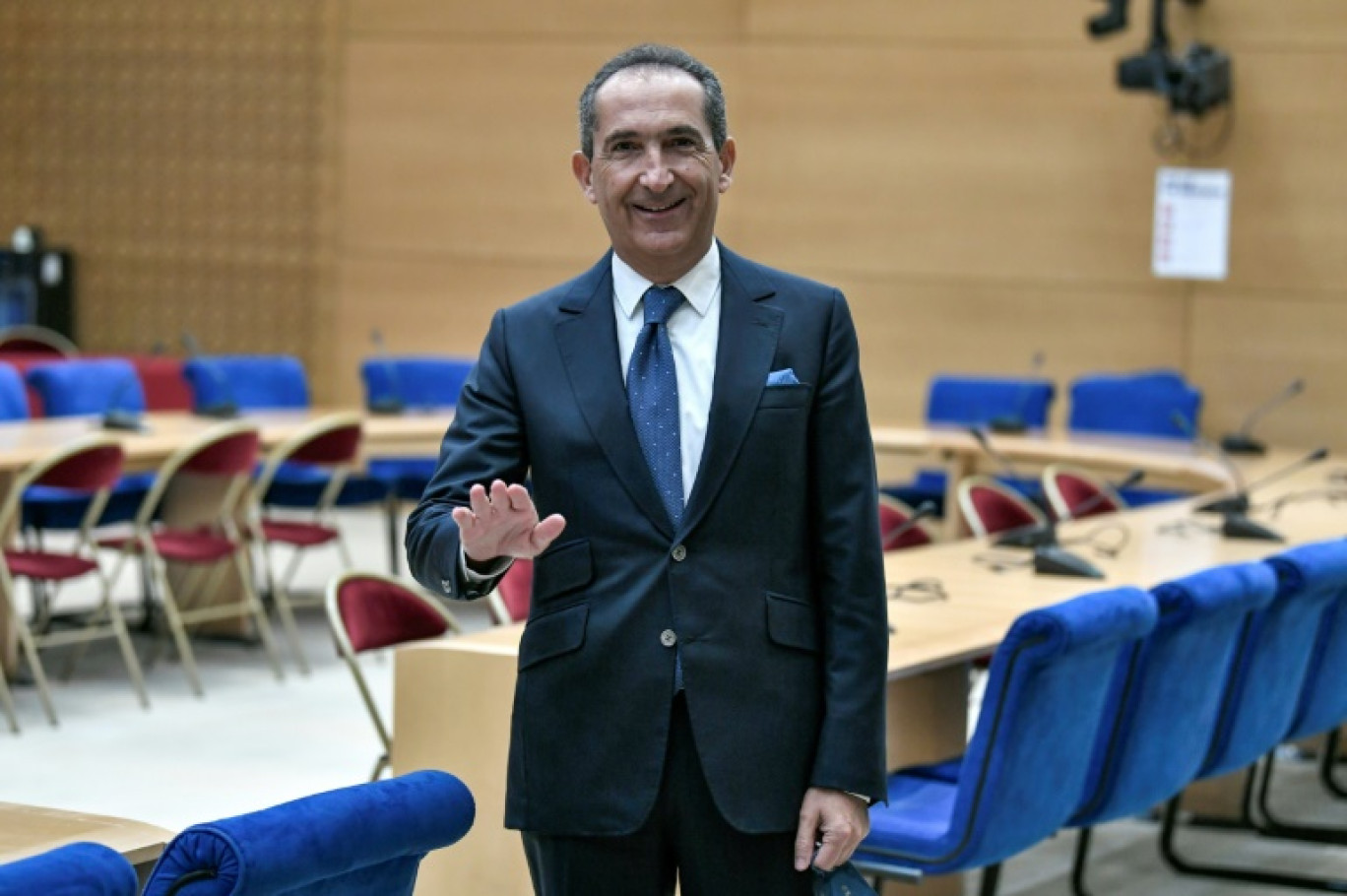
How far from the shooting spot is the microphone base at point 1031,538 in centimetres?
551

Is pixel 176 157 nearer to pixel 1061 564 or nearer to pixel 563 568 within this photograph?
pixel 1061 564

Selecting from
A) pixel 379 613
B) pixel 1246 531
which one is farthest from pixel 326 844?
pixel 1246 531

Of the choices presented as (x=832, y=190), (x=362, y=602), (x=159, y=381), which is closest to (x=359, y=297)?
(x=159, y=381)

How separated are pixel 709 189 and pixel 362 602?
2.23 metres

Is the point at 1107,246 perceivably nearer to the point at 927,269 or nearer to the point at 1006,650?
the point at 927,269

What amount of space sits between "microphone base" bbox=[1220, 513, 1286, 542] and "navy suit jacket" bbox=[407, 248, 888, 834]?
394cm

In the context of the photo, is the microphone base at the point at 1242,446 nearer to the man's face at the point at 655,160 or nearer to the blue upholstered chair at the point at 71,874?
the man's face at the point at 655,160

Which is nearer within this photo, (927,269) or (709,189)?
(709,189)

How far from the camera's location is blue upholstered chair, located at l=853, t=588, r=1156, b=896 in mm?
3590

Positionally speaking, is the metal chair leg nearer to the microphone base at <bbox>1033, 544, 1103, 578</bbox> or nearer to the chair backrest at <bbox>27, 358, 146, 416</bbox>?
the microphone base at <bbox>1033, 544, 1103, 578</bbox>

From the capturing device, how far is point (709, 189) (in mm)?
2240

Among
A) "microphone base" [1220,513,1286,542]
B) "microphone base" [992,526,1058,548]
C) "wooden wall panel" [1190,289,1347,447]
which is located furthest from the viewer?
"wooden wall panel" [1190,289,1347,447]

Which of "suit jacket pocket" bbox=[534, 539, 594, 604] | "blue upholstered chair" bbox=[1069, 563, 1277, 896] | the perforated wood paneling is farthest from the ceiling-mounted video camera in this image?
"suit jacket pocket" bbox=[534, 539, 594, 604]

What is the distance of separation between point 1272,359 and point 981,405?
1.72 metres
